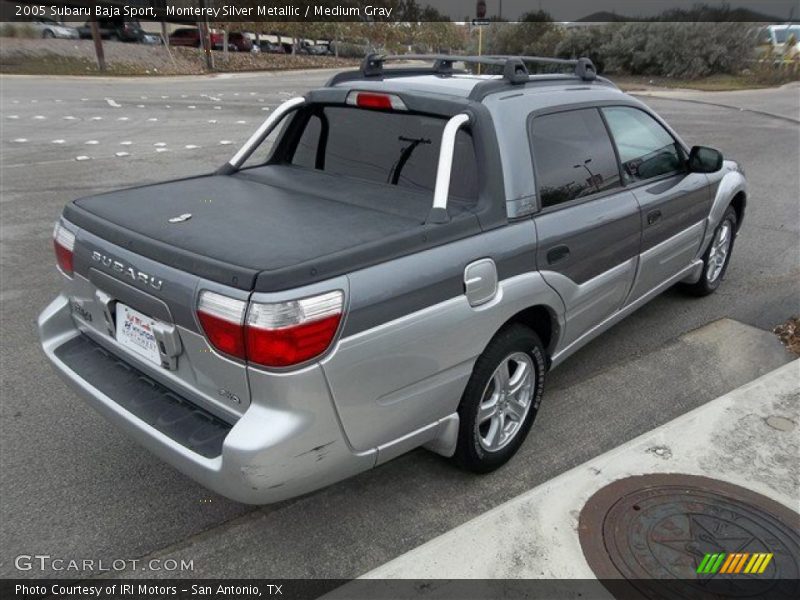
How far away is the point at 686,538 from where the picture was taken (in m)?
2.67

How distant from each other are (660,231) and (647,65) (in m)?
28.8

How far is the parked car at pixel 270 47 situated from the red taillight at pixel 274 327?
5483cm

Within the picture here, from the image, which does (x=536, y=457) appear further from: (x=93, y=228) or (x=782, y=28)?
(x=782, y=28)

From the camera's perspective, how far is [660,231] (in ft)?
13.4

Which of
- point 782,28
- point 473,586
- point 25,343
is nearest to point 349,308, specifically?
point 473,586

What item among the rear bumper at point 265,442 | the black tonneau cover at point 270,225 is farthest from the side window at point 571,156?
the rear bumper at point 265,442

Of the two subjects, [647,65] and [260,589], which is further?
[647,65]

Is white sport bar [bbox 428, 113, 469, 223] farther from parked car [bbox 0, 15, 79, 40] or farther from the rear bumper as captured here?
parked car [bbox 0, 15, 79, 40]

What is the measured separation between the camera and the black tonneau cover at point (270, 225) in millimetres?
2322

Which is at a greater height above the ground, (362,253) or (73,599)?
(362,253)

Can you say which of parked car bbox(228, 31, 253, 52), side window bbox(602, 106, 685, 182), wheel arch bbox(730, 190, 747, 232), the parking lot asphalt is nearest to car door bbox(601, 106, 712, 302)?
side window bbox(602, 106, 685, 182)

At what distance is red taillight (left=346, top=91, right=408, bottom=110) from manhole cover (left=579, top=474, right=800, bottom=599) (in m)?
2.01

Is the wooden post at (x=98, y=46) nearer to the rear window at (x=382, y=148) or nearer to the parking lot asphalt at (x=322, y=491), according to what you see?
the parking lot asphalt at (x=322, y=491)

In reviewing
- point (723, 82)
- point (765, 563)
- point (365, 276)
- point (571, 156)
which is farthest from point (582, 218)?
point (723, 82)
